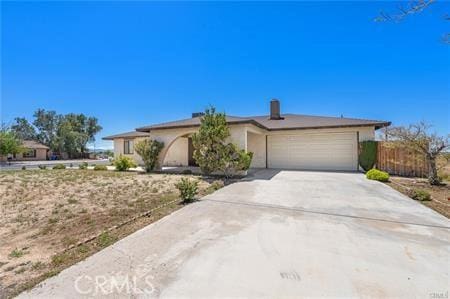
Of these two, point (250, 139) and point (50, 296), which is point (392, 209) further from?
point (250, 139)

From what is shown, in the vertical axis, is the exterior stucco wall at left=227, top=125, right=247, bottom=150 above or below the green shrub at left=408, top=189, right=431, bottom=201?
above

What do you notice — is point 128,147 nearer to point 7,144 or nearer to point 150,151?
point 150,151

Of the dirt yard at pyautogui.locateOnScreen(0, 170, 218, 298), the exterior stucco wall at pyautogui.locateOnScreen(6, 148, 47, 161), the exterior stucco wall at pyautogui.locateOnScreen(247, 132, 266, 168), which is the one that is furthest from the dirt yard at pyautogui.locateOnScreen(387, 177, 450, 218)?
the exterior stucco wall at pyautogui.locateOnScreen(6, 148, 47, 161)

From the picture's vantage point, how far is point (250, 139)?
16438mm

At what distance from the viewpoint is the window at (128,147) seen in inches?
834

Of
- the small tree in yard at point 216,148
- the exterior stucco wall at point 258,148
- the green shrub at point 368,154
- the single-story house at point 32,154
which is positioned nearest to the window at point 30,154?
the single-story house at point 32,154

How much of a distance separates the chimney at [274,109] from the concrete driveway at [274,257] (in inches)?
559

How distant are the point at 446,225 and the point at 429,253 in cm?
195

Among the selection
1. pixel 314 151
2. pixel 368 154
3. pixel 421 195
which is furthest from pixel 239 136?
pixel 368 154

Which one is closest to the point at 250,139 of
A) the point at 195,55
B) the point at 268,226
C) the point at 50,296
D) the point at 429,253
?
the point at 195,55

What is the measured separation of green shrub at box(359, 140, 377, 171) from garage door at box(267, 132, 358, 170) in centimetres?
70

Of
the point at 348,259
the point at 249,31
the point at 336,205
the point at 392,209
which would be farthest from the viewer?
the point at 249,31

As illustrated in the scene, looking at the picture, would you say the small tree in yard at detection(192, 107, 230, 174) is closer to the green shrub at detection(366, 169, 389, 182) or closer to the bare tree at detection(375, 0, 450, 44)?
the green shrub at detection(366, 169, 389, 182)

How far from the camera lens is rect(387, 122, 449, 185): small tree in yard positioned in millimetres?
8852
